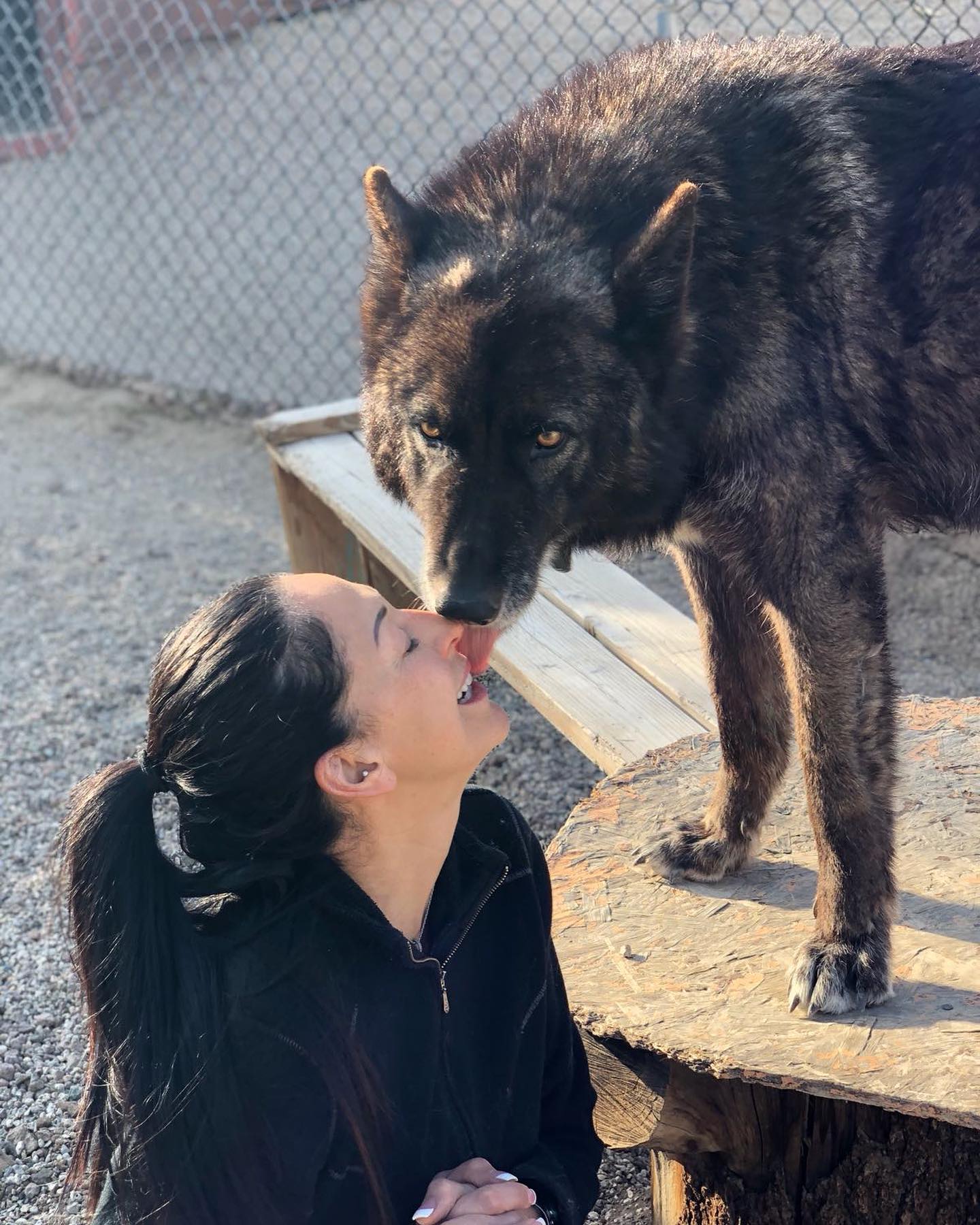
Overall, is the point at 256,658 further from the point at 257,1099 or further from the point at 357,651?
the point at 257,1099

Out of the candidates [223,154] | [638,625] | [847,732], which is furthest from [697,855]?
[223,154]

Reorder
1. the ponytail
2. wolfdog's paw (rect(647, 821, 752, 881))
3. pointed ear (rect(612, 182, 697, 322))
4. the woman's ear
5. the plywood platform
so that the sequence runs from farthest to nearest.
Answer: wolfdog's paw (rect(647, 821, 752, 881))
pointed ear (rect(612, 182, 697, 322))
the plywood platform
the woman's ear
the ponytail

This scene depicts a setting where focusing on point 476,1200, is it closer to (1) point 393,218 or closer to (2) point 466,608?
(2) point 466,608

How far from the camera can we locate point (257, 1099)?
163 centimetres

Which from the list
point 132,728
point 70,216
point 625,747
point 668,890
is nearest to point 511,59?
point 70,216

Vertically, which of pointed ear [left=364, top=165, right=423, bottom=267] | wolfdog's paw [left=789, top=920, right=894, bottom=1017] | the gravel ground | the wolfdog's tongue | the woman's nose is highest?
pointed ear [left=364, top=165, right=423, bottom=267]

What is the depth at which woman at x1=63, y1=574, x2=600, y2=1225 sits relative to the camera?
161 cm

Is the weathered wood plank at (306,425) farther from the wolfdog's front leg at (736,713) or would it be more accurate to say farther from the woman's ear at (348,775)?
the woman's ear at (348,775)

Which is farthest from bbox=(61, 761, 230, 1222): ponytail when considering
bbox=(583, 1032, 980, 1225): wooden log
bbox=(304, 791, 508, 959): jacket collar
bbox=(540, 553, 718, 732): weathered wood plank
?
bbox=(540, 553, 718, 732): weathered wood plank

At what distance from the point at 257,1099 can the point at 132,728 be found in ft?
9.97

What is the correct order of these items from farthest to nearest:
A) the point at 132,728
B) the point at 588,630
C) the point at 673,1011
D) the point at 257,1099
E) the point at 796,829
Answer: the point at 132,728, the point at 588,630, the point at 796,829, the point at 673,1011, the point at 257,1099

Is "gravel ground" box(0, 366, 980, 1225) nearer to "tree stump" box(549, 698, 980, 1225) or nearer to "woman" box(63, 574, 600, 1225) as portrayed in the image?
"woman" box(63, 574, 600, 1225)

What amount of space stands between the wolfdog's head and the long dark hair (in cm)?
44

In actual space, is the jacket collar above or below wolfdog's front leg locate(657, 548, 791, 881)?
above
